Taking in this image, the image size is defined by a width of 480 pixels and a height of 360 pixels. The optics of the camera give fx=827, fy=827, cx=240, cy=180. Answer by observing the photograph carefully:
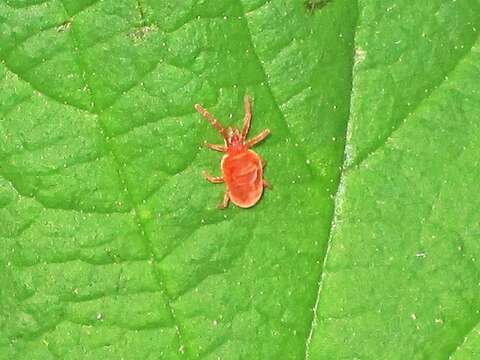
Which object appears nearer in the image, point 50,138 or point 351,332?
point 50,138

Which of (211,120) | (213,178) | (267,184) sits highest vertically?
(211,120)

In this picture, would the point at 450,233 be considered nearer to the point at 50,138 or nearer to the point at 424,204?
the point at 424,204

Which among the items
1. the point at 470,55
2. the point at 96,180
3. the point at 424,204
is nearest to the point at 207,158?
the point at 96,180

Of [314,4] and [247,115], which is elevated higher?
[314,4]

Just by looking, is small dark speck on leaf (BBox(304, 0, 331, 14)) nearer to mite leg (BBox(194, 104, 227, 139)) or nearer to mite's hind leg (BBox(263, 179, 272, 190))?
mite leg (BBox(194, 104, 227, 139))

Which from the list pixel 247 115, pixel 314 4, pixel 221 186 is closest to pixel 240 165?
pixel 221 186

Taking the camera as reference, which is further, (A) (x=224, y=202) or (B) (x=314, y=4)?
(A) (x=224, y=202)

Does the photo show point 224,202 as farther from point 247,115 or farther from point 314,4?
point 314,4
